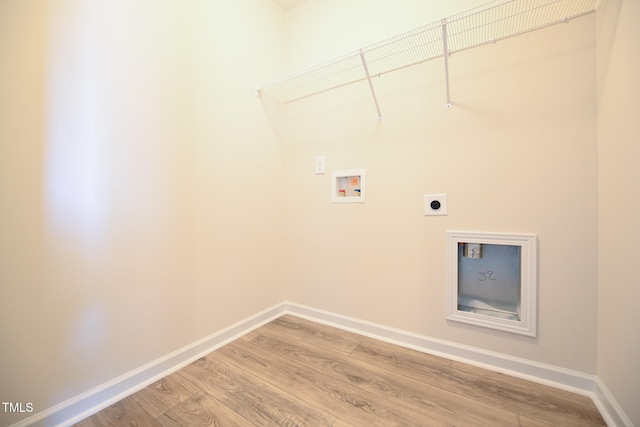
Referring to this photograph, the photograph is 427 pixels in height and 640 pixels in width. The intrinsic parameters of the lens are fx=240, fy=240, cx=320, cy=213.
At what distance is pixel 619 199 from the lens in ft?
3.11

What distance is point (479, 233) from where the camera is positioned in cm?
133

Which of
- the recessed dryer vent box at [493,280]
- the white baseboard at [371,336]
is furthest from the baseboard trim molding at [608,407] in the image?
A: the recessed dryer vent box at [493,280]

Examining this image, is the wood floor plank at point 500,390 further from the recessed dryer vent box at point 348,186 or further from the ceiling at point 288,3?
the ceiling at point 288,3

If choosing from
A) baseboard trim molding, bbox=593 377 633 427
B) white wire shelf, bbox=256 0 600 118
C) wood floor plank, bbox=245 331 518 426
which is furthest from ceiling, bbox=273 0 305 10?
baseboard trim molding, bbox=593 377 633 427

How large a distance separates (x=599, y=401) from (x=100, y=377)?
2.21 metres

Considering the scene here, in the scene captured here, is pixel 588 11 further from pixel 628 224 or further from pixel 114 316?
pixel 114 316

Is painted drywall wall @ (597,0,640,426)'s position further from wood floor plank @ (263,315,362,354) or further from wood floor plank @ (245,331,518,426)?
wood floor plank @ (263,315,362,354)

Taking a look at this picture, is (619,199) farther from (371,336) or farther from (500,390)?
(371,336)

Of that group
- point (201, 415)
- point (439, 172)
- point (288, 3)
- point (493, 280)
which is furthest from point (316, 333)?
point (288, 3)

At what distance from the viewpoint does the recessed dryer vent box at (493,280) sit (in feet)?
4.03

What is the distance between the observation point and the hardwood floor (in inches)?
39.7

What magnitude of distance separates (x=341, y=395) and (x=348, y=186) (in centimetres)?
124

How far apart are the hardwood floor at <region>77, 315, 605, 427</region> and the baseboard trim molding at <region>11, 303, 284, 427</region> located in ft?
0.12

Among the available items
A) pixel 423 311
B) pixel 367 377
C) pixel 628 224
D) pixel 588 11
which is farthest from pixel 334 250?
pixel 588 11
